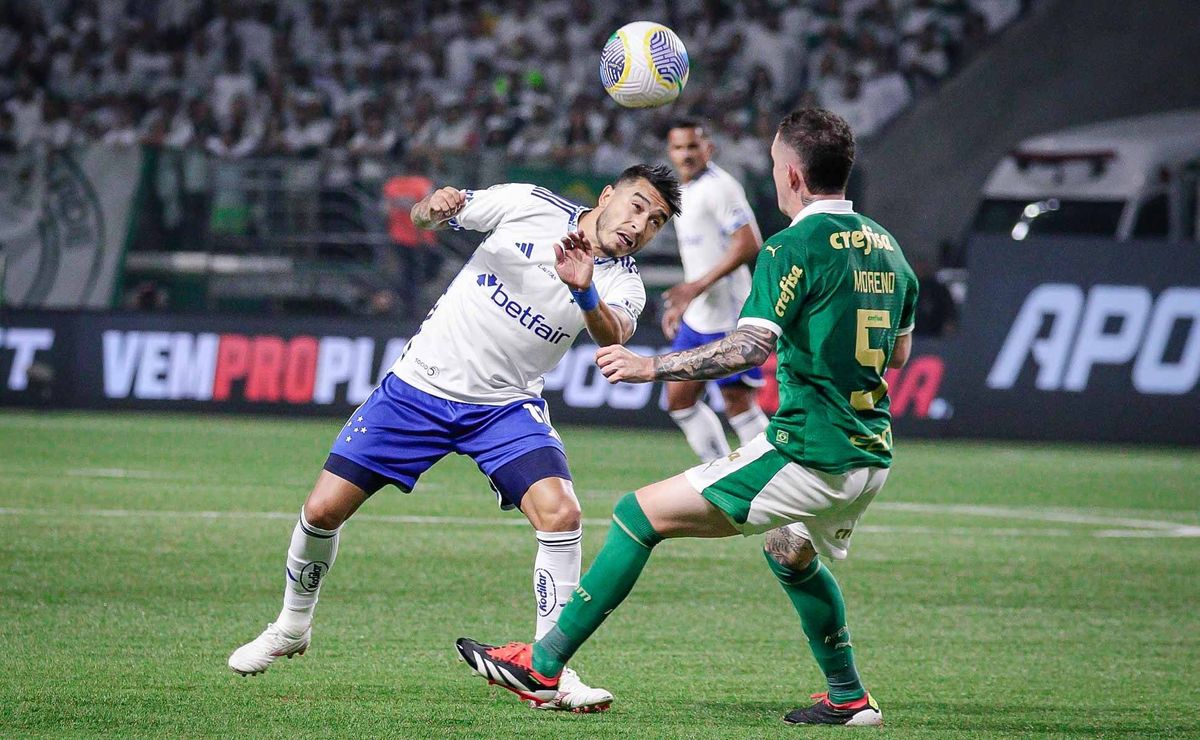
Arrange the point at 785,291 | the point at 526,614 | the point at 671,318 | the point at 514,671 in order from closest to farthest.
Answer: the point at 785,291 → the point at 514,671 → the point at 526,614 → the point at 671,318

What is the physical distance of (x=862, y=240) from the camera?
5332mm

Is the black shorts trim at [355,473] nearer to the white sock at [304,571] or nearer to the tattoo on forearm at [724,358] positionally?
the white sock at [304,571]

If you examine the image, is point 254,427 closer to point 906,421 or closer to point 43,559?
point 906,421

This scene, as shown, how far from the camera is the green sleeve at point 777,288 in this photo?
17.0 ft

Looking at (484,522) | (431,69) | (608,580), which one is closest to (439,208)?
(608,580)

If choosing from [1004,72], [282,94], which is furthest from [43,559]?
[1004,72]

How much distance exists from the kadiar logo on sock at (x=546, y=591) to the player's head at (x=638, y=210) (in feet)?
4.15

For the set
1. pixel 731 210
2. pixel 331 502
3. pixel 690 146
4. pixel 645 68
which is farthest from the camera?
pixel 731 210

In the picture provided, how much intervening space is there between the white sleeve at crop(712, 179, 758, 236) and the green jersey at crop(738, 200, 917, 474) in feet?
20.7

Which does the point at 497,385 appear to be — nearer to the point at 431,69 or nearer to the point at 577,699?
the point at 577,699

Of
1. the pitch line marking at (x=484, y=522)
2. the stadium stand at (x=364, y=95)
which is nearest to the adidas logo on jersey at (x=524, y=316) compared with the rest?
the pitch line marking at (x=484, y=522)

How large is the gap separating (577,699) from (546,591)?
1.69 ft

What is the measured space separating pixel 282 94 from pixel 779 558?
759 inches

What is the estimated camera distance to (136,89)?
2444cm
